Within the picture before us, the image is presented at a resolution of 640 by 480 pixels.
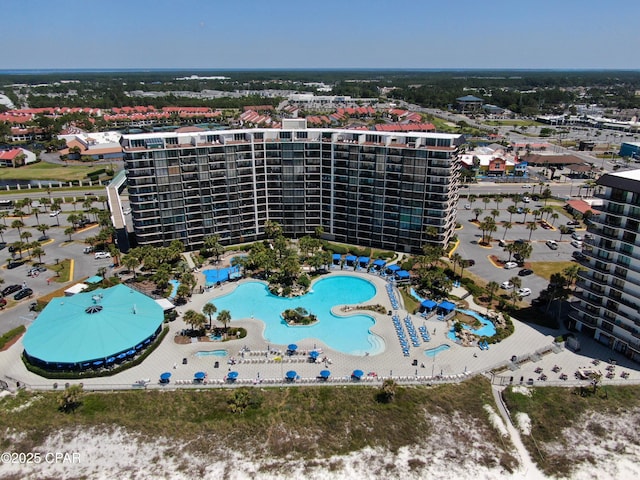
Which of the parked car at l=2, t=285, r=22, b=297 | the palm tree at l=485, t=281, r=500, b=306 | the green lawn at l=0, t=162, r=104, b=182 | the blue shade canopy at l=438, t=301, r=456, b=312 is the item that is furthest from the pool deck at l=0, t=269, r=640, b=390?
the green lawn at l=0, t=162, r=104, b=182

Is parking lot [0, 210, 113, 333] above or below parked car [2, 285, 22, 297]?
below

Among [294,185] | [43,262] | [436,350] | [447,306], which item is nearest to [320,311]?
[436,350]

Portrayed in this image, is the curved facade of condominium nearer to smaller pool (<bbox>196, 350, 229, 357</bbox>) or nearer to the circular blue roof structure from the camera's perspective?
the circular blue roof structure

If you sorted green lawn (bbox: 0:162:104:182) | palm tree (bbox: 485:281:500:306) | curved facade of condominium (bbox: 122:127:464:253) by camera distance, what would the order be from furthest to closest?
green lawn (bbox: 0:162:104:182) → curved facade of condominium (bbox: 122:127:464:253) → palm tree (bbox: 485:281:500:306)

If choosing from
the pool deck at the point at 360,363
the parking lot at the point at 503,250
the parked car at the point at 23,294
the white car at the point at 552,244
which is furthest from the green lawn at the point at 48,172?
the white car at the point at 552,244

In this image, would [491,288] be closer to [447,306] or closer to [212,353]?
[447,306]

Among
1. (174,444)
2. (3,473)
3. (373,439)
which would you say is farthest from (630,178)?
(3,473)

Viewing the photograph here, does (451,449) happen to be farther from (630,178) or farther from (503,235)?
(503,235)
